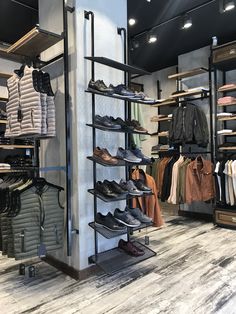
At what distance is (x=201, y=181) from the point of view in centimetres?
430

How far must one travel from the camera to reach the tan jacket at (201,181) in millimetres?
4254

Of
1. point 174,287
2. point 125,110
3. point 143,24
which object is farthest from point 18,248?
point 143,24

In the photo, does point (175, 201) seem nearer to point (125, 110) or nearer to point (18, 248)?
point (125, 110)

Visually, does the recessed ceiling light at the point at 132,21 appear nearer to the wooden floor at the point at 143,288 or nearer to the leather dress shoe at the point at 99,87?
the leather dress shoe at the point at 99,87

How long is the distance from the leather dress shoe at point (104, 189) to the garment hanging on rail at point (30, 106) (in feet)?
2.05

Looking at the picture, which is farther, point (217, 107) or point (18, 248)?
point (217, 107)

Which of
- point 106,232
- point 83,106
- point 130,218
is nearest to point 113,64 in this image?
point 83,106

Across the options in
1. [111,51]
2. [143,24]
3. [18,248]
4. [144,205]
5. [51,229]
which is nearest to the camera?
[18,248]

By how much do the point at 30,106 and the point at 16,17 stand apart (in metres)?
2.07

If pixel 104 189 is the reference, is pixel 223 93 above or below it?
above

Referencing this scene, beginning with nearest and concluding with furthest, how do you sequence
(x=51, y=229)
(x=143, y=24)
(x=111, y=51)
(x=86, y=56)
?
1. (x=51, y=229)
2. (x=86, y=56)
3. (x=111, y=51)
4. (x=143, y=24)

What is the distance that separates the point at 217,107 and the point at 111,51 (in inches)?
95.9

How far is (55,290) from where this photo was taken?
2.29 m

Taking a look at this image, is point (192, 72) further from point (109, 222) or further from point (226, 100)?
point (109, 222)
